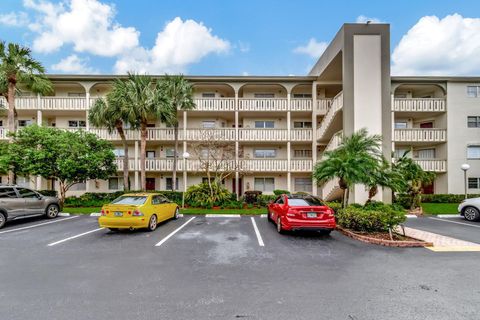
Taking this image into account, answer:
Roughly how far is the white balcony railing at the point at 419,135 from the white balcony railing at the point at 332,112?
6.57 m

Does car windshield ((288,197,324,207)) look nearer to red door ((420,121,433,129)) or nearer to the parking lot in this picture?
the parking lot

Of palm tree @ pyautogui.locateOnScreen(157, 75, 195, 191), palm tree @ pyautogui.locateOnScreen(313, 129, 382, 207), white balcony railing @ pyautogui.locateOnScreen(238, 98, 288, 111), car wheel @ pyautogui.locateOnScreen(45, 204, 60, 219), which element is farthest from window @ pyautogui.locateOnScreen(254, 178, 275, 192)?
car wheel @ pyautogui.locateOnScreen(45, 204, 60, 219)

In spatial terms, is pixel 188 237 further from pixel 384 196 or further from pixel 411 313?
pixel 384 196

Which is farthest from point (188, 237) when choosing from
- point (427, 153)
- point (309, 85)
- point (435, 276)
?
point (427, 153)

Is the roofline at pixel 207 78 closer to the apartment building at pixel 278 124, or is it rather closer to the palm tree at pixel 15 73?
the apartment building at pixel 278 124

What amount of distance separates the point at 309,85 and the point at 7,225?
22.1 meters

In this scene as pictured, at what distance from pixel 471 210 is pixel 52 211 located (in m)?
22.7

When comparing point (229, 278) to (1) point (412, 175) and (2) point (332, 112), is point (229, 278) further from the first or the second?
(2) point (332, 112)

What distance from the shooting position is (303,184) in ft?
67.4

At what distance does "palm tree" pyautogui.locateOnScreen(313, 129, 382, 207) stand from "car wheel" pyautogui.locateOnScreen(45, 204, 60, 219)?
14195 mm

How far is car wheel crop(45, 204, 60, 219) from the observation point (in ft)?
39.0

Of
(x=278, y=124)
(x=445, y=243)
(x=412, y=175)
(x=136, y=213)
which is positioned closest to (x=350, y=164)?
(x=445, y=243)

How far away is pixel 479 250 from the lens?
6848 millimetres

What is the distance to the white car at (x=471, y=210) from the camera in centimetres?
1141
